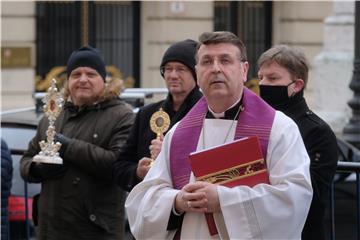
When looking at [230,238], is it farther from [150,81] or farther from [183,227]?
[150,81]

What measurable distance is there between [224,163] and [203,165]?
88mm

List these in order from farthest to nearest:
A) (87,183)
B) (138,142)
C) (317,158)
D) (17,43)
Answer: (17,43) < (87,183) < (138,142) < (317,158)

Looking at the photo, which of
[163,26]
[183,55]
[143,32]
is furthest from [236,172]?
[143,32]

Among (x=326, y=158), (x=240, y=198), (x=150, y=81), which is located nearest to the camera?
(x=240, y=198)

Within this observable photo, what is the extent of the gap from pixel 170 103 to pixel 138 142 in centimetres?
32

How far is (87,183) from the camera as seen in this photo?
20.1ft

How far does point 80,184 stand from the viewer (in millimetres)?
6121

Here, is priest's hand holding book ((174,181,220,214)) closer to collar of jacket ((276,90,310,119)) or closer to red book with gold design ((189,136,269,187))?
red book with gold design ((189,136,269,187))

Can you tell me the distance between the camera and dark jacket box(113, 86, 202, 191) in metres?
5.51

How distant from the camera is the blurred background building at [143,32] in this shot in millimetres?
16625

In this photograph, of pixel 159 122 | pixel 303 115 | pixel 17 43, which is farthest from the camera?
pixel 17 43

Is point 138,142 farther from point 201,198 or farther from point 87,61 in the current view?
point 201,198

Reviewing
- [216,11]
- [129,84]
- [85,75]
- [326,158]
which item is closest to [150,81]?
[129,84]

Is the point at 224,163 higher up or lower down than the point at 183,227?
higher up
